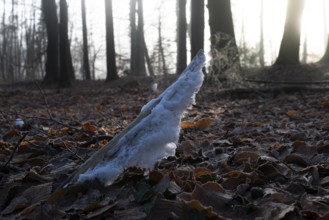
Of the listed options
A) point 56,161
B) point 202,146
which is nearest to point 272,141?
point 202,146

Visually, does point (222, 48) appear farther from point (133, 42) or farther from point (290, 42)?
point (133, 42)

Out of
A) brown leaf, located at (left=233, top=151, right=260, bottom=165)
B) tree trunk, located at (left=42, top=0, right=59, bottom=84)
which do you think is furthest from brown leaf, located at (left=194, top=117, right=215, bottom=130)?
tree trunk, located at (left=42, top=0, right=59, bottom=84)

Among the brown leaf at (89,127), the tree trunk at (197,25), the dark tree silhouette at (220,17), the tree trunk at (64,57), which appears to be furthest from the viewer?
the tree trunk at (64,57)

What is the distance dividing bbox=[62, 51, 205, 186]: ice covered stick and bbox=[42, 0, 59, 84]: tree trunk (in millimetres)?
14352

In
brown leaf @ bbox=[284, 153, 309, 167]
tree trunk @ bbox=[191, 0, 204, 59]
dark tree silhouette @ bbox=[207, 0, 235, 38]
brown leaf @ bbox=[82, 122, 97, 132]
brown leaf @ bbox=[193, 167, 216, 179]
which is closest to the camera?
brown leaf @ bbox=[193, 167, 216, 179]

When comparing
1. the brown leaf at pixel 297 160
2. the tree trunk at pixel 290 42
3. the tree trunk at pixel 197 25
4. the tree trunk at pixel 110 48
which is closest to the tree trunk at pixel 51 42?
the tree trunk at pixel 110 48

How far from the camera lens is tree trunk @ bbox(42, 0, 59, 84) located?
52.0ft

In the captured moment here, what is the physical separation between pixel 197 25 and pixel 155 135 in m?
10.3

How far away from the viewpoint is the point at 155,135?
2.04 m

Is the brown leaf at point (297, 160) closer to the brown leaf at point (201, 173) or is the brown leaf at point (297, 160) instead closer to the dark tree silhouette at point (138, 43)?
the brown leaf at point (201, 173)

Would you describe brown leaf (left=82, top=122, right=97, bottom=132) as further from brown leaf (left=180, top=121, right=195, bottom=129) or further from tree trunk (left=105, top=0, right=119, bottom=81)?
tree trunk (left=105, top=0, right=119, bottom=81)

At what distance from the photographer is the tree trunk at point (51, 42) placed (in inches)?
624

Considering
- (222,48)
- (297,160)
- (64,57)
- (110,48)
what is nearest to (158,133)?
(297,160)

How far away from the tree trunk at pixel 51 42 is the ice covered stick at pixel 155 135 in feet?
47.1
